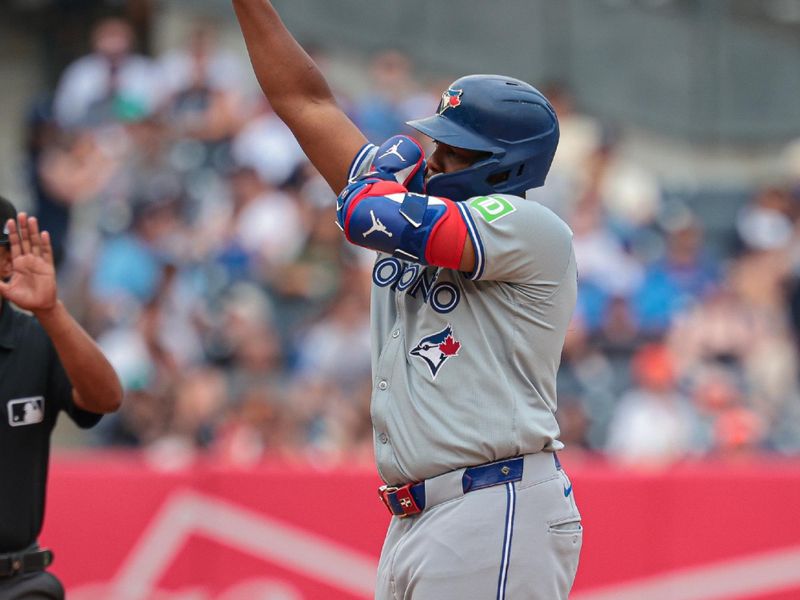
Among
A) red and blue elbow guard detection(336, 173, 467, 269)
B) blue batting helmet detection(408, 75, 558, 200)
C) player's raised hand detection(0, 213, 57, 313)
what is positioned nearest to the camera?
red and blue elbow guard detection(336, 173, 467, 269)

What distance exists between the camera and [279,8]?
12516 mm

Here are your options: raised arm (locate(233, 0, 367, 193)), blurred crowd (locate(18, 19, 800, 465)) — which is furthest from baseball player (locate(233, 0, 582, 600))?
blurred crowd (locate(18, 19, 800, 465))

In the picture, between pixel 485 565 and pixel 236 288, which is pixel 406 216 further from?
pixel 236 288

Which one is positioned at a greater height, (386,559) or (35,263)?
(35,263)

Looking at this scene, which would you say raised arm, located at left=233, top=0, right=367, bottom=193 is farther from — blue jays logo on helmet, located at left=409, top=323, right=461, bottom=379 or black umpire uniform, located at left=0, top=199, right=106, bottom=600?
black umpire uniform, located at left=0, top=199, right=106, bottom=600

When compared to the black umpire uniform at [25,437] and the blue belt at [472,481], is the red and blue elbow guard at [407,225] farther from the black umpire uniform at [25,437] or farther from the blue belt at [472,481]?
the black umpire uniform at [25,437]

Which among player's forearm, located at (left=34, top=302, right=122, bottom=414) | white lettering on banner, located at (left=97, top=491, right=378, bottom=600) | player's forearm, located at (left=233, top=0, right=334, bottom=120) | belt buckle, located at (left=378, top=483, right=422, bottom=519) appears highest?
player's forearm, located at (left=233, top=0, right=334, bottom=120)

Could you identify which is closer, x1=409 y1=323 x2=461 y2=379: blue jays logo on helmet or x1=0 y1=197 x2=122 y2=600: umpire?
x1=409 y1=323 x2=461 y2=379: blue jays logo on helmet

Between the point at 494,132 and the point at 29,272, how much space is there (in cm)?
147

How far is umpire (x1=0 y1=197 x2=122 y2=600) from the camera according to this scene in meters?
4.18

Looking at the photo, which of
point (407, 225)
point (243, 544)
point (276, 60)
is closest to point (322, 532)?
point (243, 544)

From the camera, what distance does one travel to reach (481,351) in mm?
3807

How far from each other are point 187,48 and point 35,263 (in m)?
7.86

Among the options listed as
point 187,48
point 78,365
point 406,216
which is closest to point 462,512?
point 406,216
